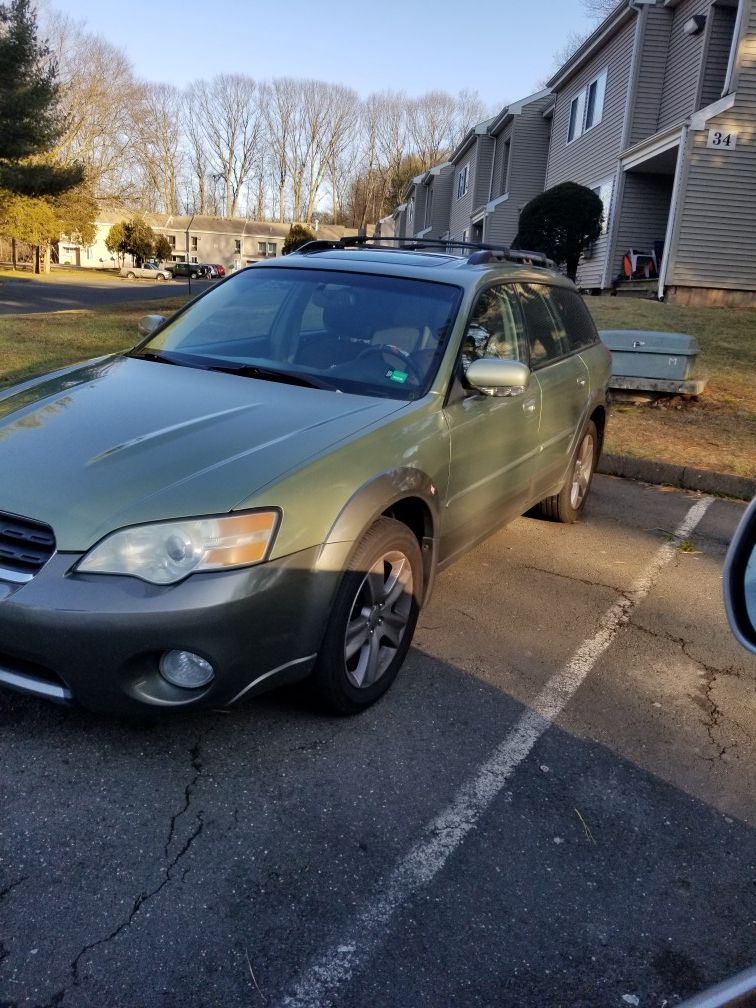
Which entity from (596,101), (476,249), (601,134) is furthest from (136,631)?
(596,101)

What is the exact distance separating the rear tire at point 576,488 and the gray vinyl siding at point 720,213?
45.5 feet

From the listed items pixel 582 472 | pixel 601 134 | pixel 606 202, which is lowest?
pixel 582 472

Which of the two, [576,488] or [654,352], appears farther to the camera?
[654,352]

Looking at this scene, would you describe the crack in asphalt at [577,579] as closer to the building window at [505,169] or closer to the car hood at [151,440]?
the car hood at [151,440]

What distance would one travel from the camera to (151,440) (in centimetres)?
300

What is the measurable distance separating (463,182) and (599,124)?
18.4 m

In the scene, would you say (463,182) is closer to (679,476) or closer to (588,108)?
(588,108)

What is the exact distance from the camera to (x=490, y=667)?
3.74 m

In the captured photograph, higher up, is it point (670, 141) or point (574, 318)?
point (670, 141)

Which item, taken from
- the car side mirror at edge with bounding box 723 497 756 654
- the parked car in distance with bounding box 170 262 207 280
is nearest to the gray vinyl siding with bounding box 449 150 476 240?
the parked car in distance with bounding box 170 262 207 280

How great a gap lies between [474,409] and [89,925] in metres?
2.62

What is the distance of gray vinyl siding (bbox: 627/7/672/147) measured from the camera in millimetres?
19891

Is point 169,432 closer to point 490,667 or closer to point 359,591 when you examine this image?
point 359,591

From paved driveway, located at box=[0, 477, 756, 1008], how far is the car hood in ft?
2.89
